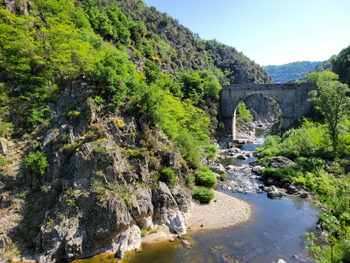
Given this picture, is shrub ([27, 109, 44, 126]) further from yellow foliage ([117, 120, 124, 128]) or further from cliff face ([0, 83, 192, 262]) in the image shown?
yellow foliage ([117, 120, 124, 128])

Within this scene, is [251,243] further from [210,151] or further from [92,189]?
[210,151]

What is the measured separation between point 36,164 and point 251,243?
16995 mm

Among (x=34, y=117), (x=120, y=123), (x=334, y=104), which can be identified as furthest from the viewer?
(x=334, y=104)

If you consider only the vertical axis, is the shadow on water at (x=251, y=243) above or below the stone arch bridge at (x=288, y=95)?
below

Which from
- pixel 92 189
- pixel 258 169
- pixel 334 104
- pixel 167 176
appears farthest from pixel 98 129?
pixel 334 104

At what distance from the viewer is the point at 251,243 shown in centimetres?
1302

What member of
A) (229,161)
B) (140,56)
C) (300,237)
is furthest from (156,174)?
(140,56)

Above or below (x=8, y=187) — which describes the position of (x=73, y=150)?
above

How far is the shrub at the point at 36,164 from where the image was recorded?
44.9ft

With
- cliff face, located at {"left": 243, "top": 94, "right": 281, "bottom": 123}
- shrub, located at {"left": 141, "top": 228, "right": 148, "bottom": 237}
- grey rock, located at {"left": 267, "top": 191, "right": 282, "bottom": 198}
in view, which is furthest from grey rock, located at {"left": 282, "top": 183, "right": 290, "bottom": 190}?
cliff face, located at {"left": 243, "top": 94, "right": 281, "bottom": 123}

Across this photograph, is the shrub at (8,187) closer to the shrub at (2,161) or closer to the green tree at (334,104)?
the shrub at (2,161)

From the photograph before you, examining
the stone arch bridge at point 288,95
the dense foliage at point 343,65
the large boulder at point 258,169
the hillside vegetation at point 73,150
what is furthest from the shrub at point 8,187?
the dense foliage at point 343,65

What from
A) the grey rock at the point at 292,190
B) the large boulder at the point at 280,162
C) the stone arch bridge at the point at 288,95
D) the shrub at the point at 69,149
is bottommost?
the grey rock at the point at 292,190

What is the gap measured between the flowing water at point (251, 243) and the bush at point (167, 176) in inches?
173
